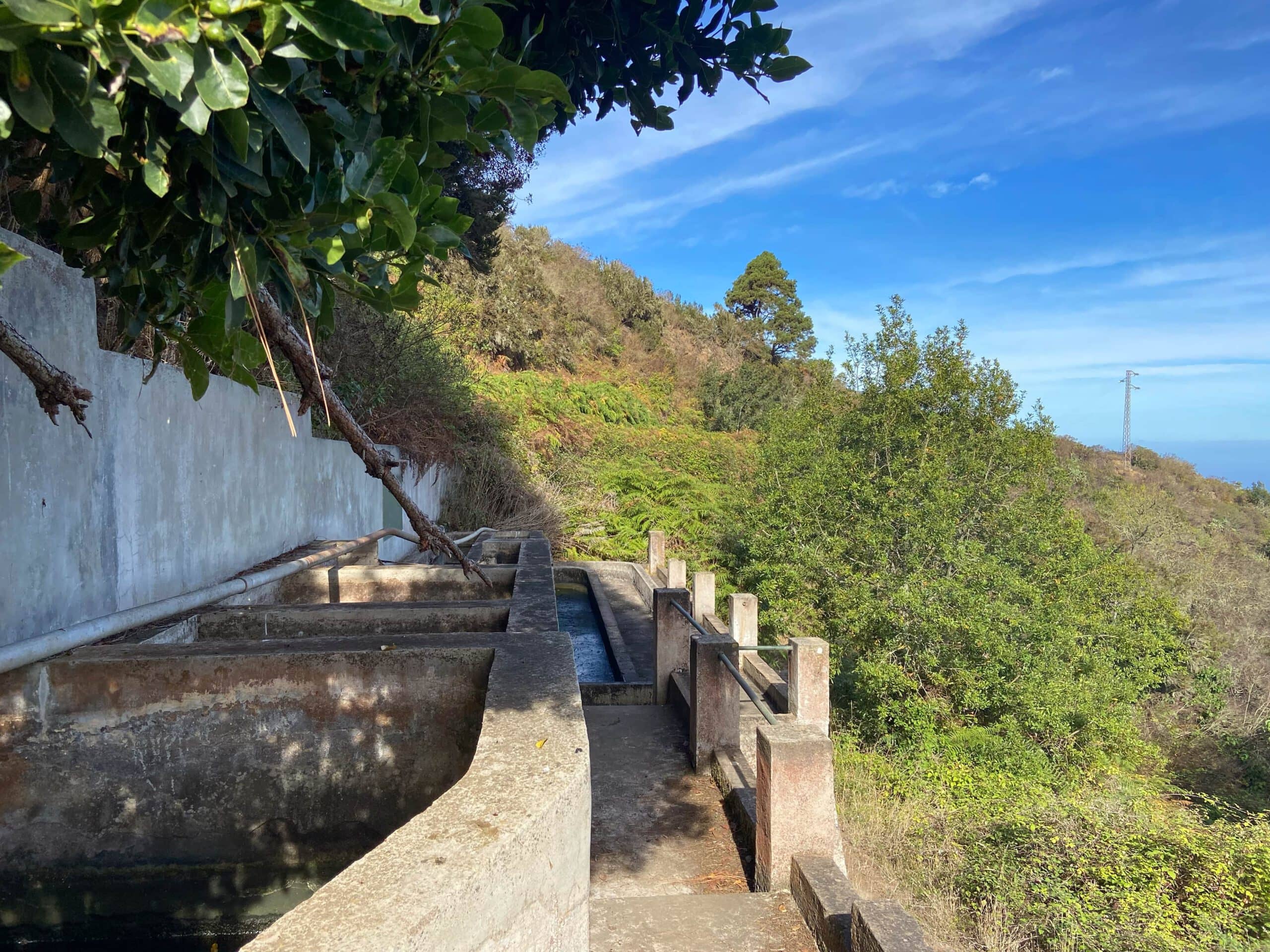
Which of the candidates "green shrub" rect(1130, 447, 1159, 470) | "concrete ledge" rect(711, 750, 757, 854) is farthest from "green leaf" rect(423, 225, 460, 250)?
"green shrub" rect(1130, 447, 1159, 470)

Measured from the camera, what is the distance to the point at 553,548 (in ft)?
57.2

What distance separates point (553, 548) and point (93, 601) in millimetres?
14100

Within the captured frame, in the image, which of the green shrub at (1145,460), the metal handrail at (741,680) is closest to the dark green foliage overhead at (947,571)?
the metal handrail at (741,680)

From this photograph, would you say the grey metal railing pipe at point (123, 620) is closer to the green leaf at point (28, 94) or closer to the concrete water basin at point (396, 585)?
the concrete water basin at point (396, 585)

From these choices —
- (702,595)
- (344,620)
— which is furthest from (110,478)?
(702,595)

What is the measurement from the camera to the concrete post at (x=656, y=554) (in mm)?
14734

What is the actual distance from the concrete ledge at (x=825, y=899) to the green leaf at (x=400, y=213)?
10.5 feet

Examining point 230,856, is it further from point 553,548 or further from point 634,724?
point 553,548

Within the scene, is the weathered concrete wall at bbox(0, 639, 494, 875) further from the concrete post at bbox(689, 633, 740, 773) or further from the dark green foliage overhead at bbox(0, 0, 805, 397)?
the concrete post at bbox(689, 633, 740, 773)

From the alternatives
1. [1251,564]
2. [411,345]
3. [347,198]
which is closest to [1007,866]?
[347,198]

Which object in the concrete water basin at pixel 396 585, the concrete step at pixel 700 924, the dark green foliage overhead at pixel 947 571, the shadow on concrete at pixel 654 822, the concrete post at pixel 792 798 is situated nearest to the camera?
the concrete step at pixel 700 924

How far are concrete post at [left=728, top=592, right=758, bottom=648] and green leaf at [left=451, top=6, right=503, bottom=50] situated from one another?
6.27m

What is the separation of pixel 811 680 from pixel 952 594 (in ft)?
26.6

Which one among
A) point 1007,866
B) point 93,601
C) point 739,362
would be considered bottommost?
point 1007,866
